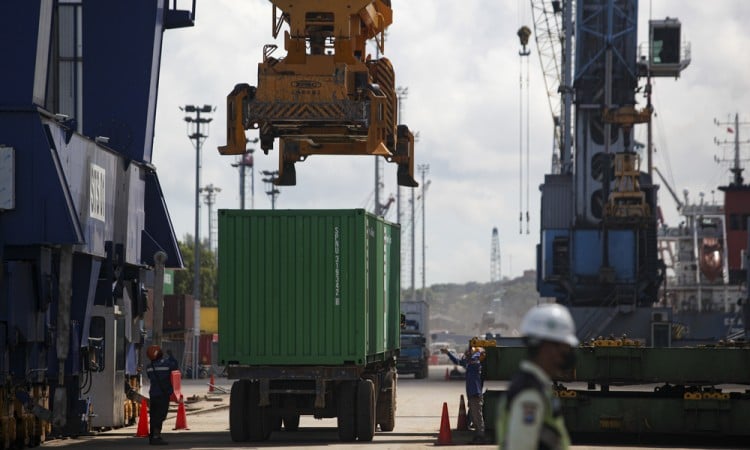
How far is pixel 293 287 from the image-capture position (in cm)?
2316

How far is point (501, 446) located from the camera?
784cm

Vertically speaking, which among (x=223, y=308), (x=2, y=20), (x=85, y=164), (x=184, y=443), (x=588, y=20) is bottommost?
(x=184, y=443)

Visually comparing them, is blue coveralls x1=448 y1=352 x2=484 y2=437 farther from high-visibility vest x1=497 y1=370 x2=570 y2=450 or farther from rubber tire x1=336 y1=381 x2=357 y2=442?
high-visibility vest x1=497 y1=370 x2=570 y2=450

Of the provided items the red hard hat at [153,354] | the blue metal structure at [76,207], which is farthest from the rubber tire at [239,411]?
the blue metal structure at [76,207]

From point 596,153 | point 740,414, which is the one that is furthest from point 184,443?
point 596,153

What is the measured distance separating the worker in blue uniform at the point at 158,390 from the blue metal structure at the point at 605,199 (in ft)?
127

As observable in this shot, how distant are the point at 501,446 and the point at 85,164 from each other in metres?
17.3

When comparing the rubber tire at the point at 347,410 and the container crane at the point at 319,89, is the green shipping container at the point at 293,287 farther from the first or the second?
the container crane at the point at 319,89

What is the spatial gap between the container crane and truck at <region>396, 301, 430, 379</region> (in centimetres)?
3653

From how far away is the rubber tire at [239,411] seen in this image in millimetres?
23109

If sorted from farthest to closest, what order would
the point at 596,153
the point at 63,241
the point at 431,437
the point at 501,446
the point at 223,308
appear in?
1. the point at 596,153
2. the point at 431,437
3. the point at 223,308
4. the point at 63,241
5. the point at 501,446

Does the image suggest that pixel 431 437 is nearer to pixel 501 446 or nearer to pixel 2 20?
pixel 2 20

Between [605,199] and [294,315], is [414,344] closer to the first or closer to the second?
[605,199]

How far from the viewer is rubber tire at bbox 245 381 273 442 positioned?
23.2 meters
